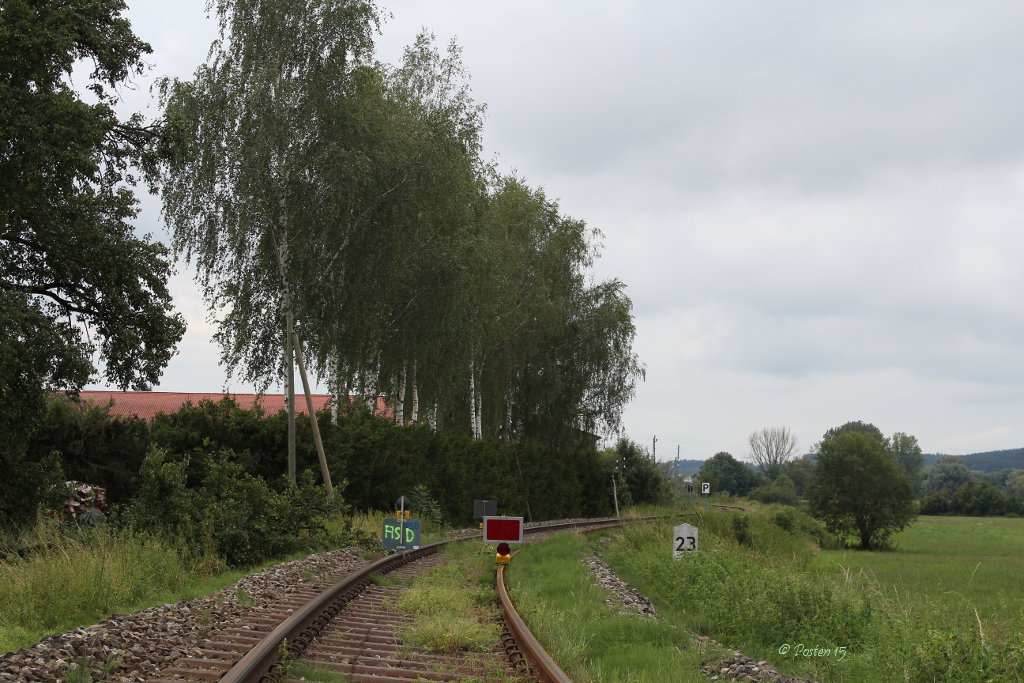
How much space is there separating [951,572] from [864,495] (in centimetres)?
2710

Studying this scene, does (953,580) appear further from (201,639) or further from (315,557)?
(201,639)

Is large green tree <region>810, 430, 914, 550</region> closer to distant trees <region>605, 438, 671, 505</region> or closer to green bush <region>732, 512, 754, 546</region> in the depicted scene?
distant trees <region>605, 438, 671, 505</region>

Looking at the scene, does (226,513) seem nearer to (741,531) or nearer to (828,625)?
(828,625)

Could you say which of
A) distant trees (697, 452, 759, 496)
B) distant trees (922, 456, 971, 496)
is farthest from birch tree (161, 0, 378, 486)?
distant trees (922, 456, 971, 496)

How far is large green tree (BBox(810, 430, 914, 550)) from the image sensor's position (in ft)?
203

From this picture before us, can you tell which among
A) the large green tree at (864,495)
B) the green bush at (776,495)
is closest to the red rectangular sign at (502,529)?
the large green tree at (864,495)

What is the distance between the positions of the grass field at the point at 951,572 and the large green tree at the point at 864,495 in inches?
79.6

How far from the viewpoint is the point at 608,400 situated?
51562 millimetres

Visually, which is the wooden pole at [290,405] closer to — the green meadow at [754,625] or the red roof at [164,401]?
the green meadow at [754,625]

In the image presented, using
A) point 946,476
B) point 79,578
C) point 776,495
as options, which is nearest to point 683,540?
point 79,578

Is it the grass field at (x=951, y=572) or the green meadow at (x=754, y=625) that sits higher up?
the green meadow at (x=754, y=625)

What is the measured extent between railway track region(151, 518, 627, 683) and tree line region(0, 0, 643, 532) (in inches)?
360

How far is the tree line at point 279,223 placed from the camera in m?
17.4

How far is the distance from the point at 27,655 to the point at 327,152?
23060 millimetres
